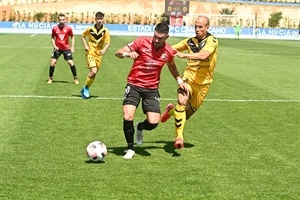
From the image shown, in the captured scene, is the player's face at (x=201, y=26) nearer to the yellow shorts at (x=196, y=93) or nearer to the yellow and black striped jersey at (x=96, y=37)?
the yellow shorts at (x=196, y=93)

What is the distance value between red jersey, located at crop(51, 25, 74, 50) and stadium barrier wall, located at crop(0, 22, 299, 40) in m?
52.9

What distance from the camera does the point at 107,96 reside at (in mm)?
15914

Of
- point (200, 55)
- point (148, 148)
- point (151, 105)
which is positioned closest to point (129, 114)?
point (151, 105)

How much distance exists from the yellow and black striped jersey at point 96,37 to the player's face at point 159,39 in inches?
263

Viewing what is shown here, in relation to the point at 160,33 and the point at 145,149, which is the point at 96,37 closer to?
the point at 145,149

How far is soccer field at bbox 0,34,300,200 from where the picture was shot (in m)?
7.13

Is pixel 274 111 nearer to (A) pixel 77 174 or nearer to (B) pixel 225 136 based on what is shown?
Result: (B) pixel 225 136

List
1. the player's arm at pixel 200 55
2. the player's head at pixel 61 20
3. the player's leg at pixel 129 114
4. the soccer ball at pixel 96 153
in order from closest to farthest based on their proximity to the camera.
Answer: the soccer ball at pixel 96 153 → the player's leg at pixel 129 114 → the player's arm at pixel 200 55 → the player's head at pixel 61 20

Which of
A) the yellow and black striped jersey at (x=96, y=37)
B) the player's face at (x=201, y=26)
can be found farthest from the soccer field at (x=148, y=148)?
the player's face at (x=201, y=26)

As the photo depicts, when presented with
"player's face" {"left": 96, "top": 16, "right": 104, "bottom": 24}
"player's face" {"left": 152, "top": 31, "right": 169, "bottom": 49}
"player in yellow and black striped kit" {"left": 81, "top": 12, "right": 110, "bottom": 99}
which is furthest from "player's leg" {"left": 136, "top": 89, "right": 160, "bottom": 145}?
"player in yellow and black striped kit" {"left": 81, "top": 12, "right": 110, "bottom": 99}

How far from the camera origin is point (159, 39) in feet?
28.9

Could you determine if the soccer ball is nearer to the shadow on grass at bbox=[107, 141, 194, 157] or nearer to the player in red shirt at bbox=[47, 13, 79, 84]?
the shadow on grass at bbox=[107, 141, 194, 157]

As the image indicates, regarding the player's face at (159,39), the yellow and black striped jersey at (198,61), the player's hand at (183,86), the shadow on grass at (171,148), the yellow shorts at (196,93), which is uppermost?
the player's face at (159,39)

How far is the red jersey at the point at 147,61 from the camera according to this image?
9000 mm
